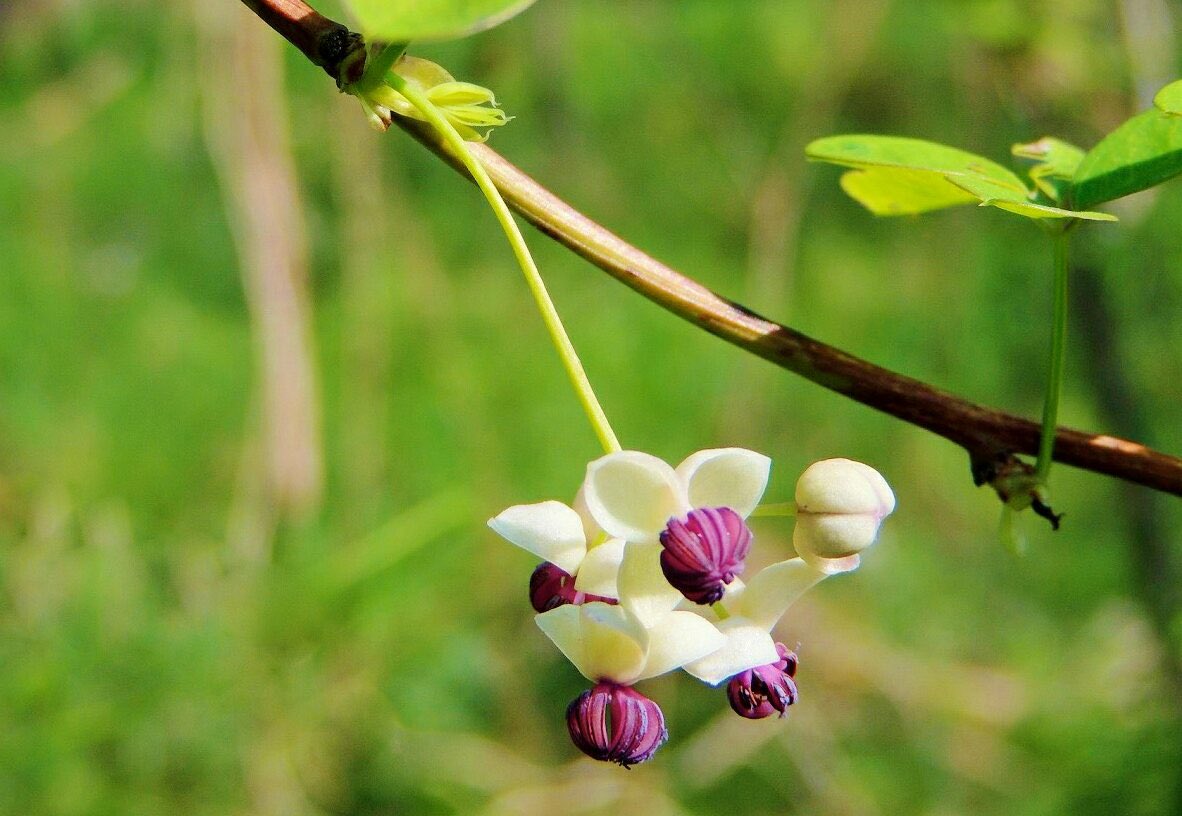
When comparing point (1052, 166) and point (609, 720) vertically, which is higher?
point (1052, 166)

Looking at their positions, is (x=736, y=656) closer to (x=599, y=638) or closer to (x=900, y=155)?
(x=599, y=638)

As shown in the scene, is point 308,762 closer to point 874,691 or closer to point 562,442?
point 562,442

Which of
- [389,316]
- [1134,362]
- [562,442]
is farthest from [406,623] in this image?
[1134,362]

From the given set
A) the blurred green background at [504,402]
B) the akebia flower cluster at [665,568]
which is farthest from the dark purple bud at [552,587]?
the blurred green background at [504,402]

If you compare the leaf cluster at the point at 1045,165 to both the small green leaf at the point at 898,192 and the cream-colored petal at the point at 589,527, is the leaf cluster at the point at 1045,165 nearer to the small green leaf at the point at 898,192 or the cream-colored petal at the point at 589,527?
the small green leaf at the point at 898,192

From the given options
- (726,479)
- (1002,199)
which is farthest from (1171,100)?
(726,479)
